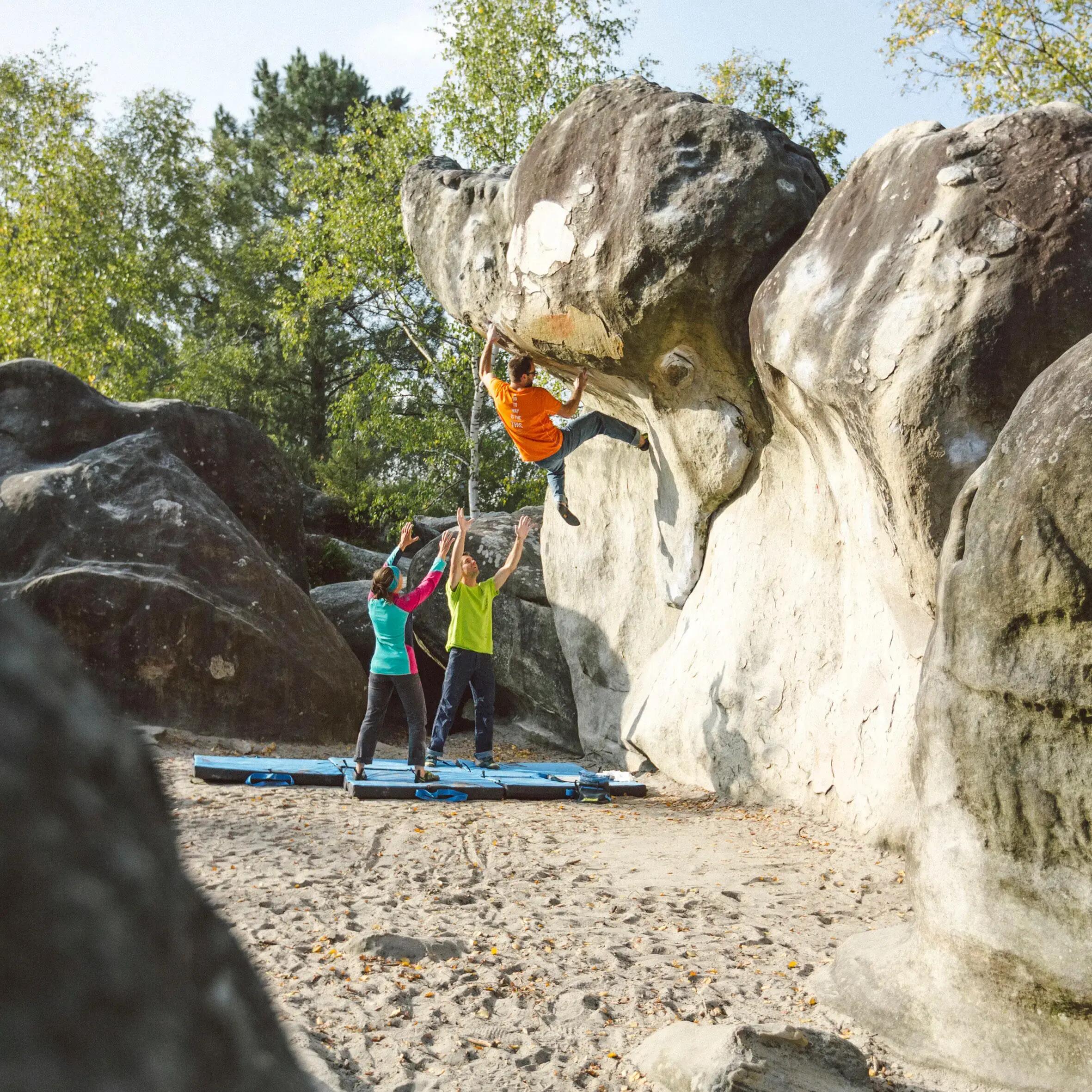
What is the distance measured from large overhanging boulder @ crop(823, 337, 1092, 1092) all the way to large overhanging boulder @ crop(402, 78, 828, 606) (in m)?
4.62

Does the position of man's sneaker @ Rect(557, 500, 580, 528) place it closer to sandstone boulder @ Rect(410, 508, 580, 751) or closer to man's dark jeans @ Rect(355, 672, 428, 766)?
sandstone boulder @ Rect(410, 508, 580, 751)

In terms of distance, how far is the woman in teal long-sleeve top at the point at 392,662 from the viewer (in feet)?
28.6

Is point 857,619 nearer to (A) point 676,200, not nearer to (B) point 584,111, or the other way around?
(A) point 676,200

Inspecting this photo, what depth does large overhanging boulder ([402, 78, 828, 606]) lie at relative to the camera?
27.0 ft

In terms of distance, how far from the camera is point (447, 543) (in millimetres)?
10445

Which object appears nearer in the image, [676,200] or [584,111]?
[676,200]

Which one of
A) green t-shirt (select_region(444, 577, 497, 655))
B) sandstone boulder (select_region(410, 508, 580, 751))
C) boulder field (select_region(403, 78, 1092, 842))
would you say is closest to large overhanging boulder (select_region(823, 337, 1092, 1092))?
boulder field (select_region(403, 78, 1092, 842))

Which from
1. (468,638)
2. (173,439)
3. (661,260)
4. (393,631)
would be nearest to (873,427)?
(661,260)

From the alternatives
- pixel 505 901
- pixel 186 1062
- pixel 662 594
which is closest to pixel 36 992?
pixel 186 1062

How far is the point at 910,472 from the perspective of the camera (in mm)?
6195

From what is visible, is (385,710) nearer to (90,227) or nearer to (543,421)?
(543,421)

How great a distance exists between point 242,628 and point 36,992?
1035cm

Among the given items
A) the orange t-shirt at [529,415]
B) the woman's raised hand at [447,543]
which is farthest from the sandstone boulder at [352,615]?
the orange t-shirt at [529,415]

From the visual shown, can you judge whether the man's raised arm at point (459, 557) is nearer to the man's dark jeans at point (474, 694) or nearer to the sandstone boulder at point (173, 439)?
the man's dark jeans at point (474, 694)
